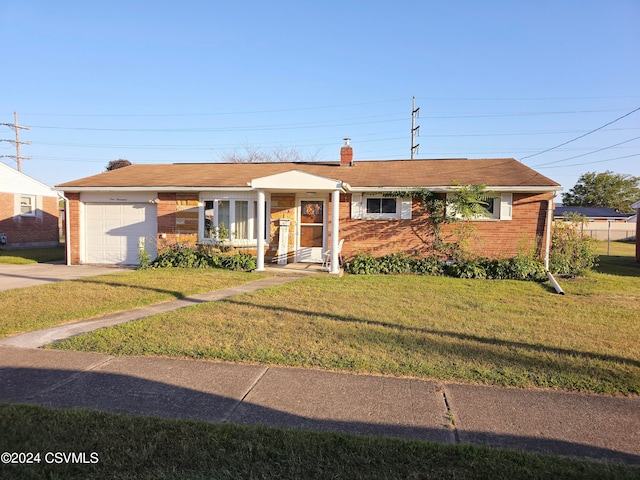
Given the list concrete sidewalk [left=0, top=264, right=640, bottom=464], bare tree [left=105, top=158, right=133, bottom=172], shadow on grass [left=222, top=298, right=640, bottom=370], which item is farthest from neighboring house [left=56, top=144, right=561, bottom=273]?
bare tree [left=105, top=158, right=133, bottom=172]

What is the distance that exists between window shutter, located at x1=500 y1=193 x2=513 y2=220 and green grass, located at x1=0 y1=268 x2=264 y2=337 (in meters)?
7.65

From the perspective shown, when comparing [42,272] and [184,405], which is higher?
[42,272]

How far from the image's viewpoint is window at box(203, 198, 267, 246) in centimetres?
1347

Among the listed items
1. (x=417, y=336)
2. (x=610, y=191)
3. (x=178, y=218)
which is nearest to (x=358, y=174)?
(x=178, y=218)

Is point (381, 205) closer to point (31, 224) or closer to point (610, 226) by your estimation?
point (31, 224)

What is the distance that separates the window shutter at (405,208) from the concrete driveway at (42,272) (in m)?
8.99

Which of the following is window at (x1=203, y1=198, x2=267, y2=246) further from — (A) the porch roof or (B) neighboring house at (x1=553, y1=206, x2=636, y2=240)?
(B) neighboring house at (x1=553, y1=206, x2=636, y2=240)

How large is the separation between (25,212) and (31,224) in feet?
2.38

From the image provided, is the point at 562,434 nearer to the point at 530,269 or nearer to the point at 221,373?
the point at 221,373

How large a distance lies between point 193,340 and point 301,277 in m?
5.98

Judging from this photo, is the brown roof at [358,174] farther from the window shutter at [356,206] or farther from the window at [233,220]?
the window at [233,220]

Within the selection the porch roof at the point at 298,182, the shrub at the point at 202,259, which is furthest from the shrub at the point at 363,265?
the shrub at the point at 202,259

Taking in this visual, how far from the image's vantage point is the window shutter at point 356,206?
1323 centimetres

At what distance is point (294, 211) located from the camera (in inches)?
537
